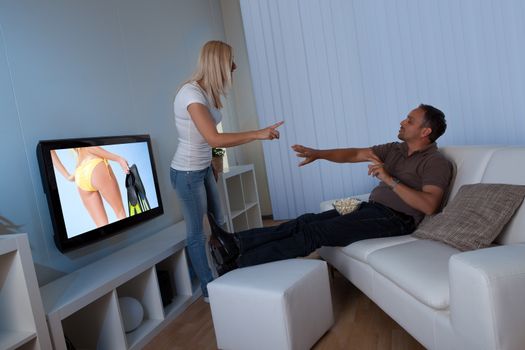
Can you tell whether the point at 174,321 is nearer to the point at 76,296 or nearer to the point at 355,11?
the point at 76,296

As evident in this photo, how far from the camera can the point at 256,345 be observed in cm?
178

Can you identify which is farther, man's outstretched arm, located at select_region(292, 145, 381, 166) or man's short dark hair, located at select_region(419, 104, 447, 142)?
man's outstretched arm, located at select_region(292, 145, 381, 166)

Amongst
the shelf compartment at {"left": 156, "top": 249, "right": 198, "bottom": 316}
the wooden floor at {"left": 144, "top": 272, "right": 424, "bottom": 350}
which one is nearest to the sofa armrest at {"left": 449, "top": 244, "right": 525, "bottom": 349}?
the wooden floor at {"left": 144, "top": 272, "right": 424, "bottom": 350}

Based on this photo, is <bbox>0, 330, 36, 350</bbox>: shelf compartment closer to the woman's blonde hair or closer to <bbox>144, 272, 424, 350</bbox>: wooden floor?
<bbox>144, 272, 424, 350</bbox>: wooden floor

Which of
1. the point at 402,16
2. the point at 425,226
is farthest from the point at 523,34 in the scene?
the point at 425,226

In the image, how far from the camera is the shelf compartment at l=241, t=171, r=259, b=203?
13.2 ft

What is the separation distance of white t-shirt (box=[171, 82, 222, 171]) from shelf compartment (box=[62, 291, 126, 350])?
2.58 feet

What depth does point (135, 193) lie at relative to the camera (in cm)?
261

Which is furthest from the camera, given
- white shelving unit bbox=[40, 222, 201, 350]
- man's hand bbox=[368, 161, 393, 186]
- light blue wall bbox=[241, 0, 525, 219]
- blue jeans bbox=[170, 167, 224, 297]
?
light blue wall bbox=[241, 0, 525, 219]

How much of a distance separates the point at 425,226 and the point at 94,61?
2.08m

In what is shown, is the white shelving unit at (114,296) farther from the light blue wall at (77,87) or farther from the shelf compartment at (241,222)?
the shelf compartment at (241,222)

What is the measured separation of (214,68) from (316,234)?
1018 mm

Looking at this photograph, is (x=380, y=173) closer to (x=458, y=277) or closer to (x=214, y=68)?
(x=458, y=277)

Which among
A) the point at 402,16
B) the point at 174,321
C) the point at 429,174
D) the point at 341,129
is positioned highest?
the point at 402,16
